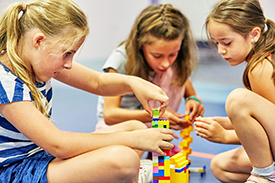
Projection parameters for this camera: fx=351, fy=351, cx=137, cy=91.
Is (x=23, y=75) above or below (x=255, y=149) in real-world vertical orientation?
above

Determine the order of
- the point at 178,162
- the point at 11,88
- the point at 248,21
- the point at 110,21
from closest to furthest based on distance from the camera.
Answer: the point at 11,88
the point at 178,162
the point at 248,21
the point at 110,21

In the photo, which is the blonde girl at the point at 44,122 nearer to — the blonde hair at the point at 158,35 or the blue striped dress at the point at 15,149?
the blue striped dress at the point at 15,149

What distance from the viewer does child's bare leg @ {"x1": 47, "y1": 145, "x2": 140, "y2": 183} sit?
3.43ft

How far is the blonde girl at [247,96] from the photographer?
3.97 ft

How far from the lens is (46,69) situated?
43.2 inches

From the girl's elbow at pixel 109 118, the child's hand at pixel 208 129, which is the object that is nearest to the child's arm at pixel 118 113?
the girl's elbow at pixel 109 118

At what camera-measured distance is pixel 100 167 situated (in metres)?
1.05

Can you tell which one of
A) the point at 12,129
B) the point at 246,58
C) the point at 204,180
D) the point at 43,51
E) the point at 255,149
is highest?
the point at 43,51

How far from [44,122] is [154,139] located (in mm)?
335

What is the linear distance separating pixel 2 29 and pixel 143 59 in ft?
2.58

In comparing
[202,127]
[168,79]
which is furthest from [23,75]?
[168,79]

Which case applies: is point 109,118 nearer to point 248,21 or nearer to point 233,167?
point 233,167

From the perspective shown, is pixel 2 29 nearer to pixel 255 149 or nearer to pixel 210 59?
pixel 255 149

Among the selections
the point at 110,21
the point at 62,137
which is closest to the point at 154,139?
the point at 62,137
